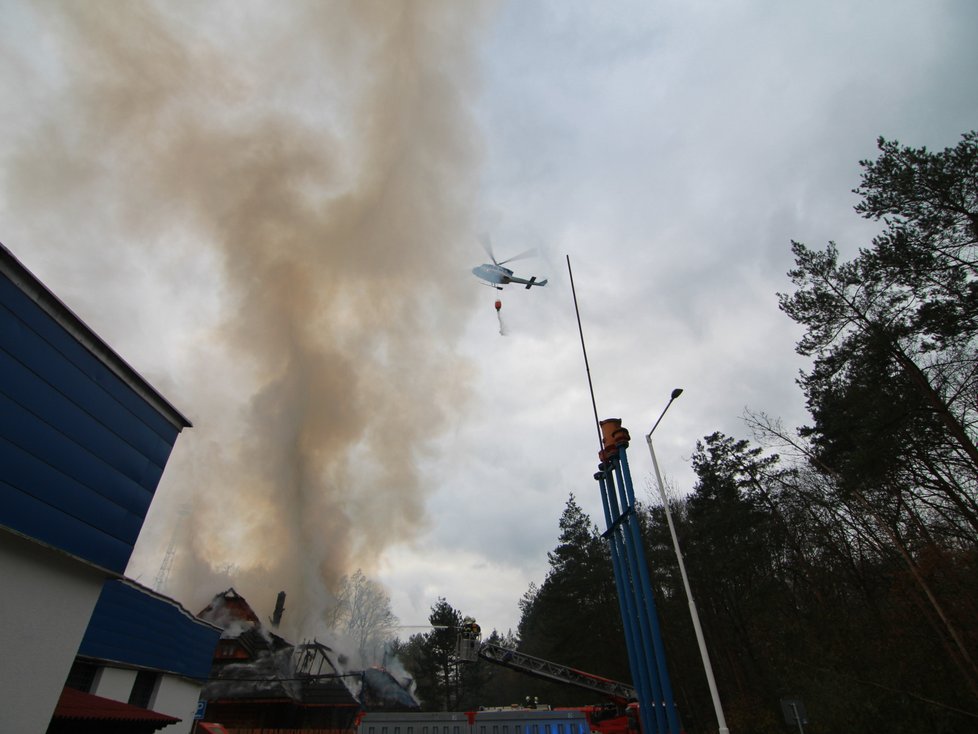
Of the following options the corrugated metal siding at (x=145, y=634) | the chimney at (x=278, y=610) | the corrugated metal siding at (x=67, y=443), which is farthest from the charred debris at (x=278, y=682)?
the corrugated metal siding at (x=67, y=443)

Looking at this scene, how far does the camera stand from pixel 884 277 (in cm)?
1706

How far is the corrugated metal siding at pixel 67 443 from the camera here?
8438 millimetres

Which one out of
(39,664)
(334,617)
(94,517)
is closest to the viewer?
(39,664)

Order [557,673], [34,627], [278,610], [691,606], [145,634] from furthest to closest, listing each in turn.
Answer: [278,610] < [557,673] < [145,634] < [691,606] < [34,627]

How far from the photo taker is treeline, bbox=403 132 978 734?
15570 mm

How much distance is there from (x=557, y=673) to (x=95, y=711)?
20234 millimetres

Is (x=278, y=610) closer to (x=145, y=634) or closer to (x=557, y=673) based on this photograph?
(x=145, y=634)

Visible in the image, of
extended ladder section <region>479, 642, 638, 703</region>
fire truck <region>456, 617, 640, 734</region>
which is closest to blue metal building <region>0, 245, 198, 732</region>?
fire truck <region>456, 617, 640, 734</region>

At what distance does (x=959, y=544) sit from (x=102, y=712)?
2965cm

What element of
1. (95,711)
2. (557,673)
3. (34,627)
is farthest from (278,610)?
(34,627)

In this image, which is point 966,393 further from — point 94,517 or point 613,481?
Result: point 94,517

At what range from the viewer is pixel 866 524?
21281 millimetres

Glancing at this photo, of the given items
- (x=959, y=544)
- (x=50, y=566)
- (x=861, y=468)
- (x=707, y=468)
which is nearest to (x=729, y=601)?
(x=707, y=468)

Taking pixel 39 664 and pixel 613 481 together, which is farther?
pixel 613 481
